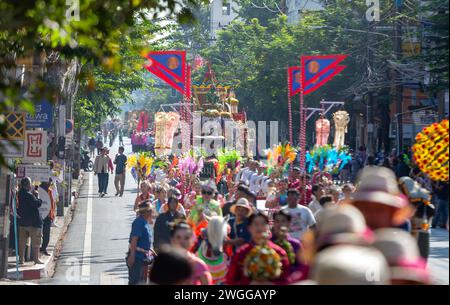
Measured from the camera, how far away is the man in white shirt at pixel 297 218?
50.5ft

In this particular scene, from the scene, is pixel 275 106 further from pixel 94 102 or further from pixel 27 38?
pixel 27 38

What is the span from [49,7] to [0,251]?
40.1ft

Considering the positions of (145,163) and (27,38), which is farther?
(145,163)

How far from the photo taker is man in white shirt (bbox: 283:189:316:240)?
1538cm

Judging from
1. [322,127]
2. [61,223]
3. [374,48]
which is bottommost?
[61,223]

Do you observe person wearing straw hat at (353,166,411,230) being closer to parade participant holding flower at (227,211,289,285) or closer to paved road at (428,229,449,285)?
parade participant holding flower at (227,211,289,285)

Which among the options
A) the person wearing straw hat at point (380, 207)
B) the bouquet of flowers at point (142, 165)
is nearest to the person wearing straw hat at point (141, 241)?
the person wearing straw hat at point (380, 207)

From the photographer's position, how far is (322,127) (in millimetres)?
38781

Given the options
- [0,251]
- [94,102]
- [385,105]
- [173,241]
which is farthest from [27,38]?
[385,105]

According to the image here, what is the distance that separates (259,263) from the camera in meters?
9.40

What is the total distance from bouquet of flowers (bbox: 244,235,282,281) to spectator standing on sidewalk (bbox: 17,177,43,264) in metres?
12.7

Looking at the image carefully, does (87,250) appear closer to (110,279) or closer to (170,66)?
(110,279)

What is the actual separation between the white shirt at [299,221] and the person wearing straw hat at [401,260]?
23.6ft

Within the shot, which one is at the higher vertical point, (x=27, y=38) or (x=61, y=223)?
(x=27, y=38)
